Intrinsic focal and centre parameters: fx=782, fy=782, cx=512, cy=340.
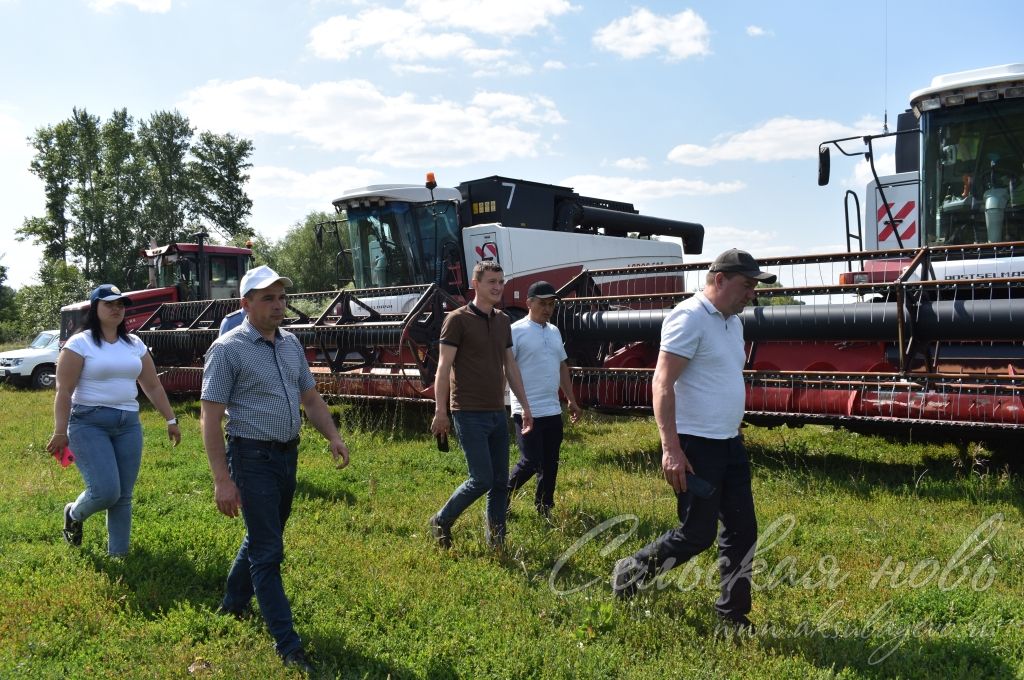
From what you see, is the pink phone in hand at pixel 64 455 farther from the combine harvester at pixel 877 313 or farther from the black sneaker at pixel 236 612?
the combine harvester at pixel 877 313

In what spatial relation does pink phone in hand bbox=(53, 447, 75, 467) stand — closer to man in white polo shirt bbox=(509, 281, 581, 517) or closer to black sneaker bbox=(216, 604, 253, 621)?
black sneaker bbox=(216, 604, 253, 621)

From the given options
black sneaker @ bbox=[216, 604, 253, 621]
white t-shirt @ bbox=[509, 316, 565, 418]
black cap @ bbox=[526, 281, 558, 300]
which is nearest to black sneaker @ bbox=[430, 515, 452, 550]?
white t-shirt @ bbox=[509, 316, 565, 418]

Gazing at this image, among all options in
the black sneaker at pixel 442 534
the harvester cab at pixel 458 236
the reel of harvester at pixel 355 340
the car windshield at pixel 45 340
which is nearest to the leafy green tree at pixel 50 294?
the car windshield at pixel 45 340

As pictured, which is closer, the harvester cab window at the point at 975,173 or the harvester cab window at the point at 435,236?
the harvester cab window at the point at 975,173

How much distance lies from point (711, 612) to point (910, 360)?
3678 millimetres

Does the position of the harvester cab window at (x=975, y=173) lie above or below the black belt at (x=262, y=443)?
above

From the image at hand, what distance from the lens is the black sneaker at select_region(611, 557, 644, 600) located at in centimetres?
398

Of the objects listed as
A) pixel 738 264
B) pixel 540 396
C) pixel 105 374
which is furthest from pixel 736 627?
pixel 105 374

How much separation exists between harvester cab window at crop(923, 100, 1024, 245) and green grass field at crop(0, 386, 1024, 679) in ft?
7.13

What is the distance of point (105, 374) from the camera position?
15.7 feet

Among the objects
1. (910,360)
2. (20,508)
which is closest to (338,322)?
(20,508)

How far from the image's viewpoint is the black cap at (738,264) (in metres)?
3.60

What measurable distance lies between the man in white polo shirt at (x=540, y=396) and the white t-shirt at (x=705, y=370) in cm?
203

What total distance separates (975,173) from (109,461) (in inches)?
306
